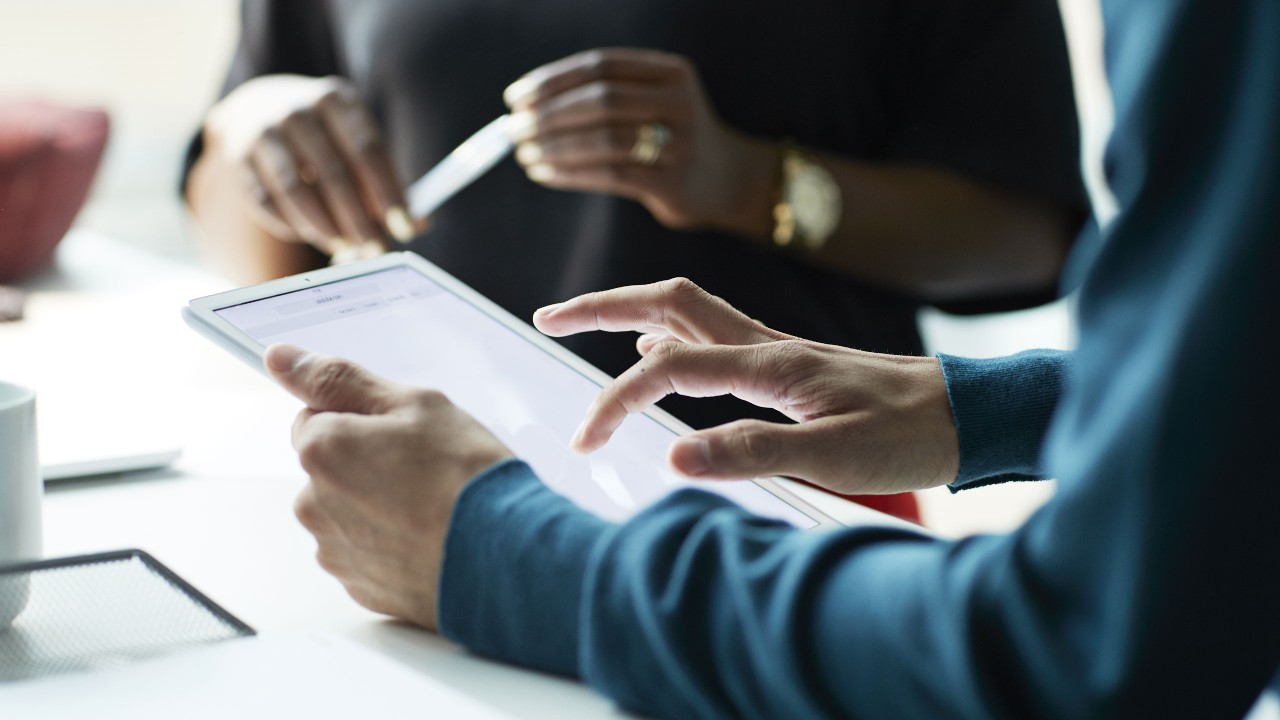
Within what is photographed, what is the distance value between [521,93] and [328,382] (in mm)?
375

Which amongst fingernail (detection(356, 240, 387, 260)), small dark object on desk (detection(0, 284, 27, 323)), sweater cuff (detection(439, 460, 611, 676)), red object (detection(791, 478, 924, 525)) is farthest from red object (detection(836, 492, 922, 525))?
small dark object on desk (detection(0, 284, 27, 323))

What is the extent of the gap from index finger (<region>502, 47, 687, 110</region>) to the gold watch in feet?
0.32

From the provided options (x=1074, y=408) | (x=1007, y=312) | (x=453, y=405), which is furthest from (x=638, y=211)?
(x=1074, y=408)

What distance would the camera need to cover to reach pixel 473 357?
44cm

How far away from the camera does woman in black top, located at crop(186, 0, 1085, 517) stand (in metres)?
0.73

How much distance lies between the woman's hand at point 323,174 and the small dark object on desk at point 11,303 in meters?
0.15

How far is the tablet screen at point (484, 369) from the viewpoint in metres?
0.40

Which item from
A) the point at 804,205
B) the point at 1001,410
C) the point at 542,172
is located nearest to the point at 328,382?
the point at 1001,410

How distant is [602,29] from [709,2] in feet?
0.23

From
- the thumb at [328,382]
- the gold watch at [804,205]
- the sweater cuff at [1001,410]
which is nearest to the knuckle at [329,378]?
the thumb at [328,382]

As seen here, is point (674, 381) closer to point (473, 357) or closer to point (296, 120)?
point (473, 357)

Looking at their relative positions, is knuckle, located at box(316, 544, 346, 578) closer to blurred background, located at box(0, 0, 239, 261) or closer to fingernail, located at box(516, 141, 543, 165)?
fingernail, located at box(516, 141, 543, 165)

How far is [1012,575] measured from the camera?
10.0 inches

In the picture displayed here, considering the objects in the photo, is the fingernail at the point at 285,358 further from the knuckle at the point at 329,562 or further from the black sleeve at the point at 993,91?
the black sleeve at the point at 993,91
